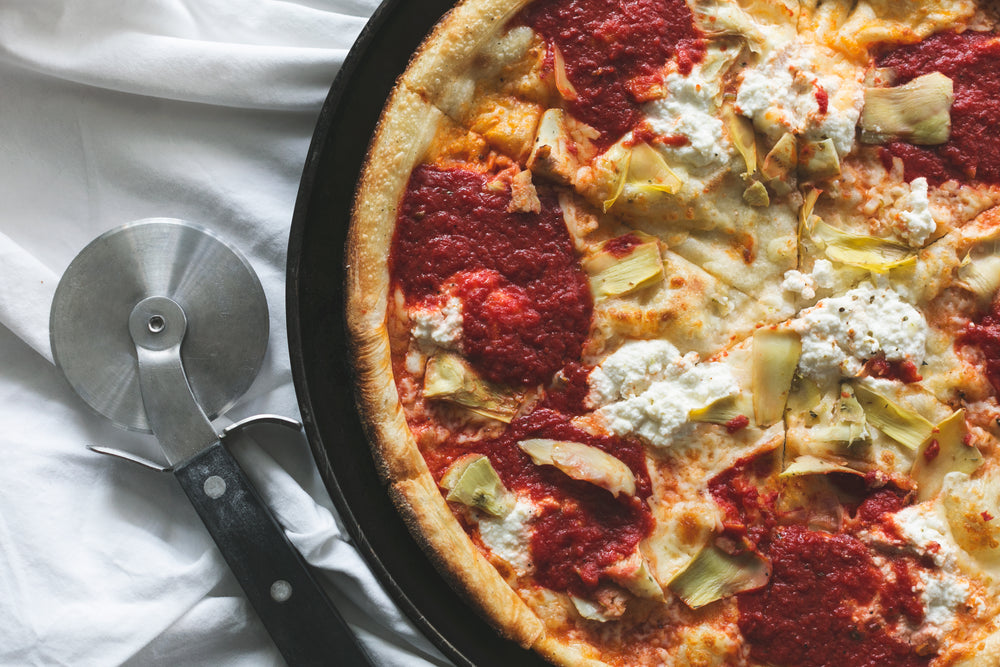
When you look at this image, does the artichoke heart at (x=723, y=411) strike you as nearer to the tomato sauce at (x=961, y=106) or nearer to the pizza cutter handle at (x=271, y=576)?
the tomato sauce at (x=961, y=106)

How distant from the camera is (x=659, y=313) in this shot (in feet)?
10.3

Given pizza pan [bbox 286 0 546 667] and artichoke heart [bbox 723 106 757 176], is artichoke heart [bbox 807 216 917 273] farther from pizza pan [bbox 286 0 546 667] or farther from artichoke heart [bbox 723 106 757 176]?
pizza pan [bbox 286 0 546 667]

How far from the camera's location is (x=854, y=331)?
3117 millimetres

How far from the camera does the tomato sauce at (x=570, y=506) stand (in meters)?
3.12

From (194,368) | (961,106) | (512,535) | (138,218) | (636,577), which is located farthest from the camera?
(138,218)

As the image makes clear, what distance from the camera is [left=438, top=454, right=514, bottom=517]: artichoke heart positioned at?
3.09m

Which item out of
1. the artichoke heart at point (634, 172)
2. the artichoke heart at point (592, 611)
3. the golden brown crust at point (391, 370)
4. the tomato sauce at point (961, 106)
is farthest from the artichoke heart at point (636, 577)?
the tomato sauce at point (961, 106)

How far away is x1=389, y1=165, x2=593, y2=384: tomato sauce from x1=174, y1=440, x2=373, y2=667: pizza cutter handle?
97 cm

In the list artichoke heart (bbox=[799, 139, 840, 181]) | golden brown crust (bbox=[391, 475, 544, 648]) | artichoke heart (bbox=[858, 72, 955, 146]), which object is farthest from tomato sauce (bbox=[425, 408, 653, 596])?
artichoke heart (bbox=[858, 72, 955, 146])

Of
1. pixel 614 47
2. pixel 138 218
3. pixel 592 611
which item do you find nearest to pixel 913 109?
pixel 614 47

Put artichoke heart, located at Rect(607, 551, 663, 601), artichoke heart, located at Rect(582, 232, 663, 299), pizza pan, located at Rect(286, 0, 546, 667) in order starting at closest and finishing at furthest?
artichoke heart, located at Rect(607, 551, 663, 601), artichoke heart, located at Rect(582, 232, 663, 299), pizza pan, located at Rect(286, 0, 546, 667)

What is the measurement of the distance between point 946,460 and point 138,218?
3.26m

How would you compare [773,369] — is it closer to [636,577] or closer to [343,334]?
[636,577]

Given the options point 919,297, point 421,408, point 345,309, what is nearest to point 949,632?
point 919,297
